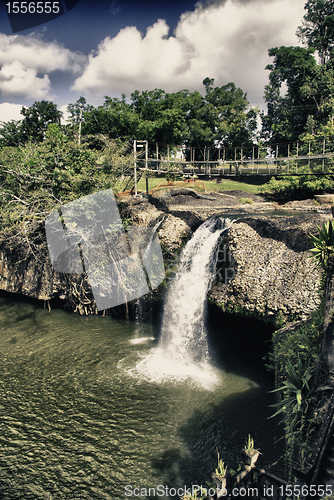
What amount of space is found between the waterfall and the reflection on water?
51 cm

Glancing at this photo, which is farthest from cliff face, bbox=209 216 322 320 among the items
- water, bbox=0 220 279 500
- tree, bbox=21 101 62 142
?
tree, bbox=21 101 62 142

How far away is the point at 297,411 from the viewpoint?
6.04m

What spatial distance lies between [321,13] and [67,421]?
150 ft

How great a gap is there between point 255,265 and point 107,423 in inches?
282

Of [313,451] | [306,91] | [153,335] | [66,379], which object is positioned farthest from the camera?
[306,91]

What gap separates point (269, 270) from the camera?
11391 mm

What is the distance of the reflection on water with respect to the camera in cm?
728

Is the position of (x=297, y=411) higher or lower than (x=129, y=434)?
higher

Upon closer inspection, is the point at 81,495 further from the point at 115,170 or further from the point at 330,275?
the point at 115,170

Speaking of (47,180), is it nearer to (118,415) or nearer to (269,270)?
(269,270)

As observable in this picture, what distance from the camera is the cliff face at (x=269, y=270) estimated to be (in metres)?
10.5

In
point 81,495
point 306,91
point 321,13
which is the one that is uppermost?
point 321,13

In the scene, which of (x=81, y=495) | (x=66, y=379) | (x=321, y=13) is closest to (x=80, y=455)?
(x=81, y=495)

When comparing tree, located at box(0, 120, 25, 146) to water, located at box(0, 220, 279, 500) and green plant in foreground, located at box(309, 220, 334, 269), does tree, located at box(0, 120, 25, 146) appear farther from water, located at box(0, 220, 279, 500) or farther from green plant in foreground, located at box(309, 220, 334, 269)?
green plant in foreground, located at box(309, 220, 334, 269)
